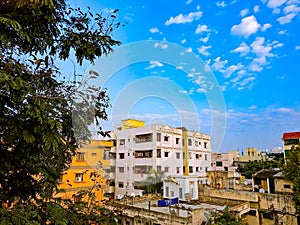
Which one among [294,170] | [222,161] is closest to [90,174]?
[294,170]

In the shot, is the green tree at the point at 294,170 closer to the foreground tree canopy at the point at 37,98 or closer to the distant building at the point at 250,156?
the foreground tree canopy at the point at 37,98

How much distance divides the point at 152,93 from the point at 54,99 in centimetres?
253

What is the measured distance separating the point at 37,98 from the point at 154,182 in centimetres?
1168

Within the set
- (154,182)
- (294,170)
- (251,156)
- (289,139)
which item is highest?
(289,139)

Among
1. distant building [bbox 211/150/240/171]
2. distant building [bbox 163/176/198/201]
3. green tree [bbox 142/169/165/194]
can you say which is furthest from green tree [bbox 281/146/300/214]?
distant building [bbox 211/150/240/171]

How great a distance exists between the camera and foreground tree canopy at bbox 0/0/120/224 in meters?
1.52

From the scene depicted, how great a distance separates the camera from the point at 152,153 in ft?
47.8

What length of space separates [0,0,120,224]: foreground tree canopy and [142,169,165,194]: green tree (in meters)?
10.4

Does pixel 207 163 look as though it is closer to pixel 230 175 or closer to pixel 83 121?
pixel 230 175

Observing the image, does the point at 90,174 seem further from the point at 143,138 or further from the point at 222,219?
the point at 143,138

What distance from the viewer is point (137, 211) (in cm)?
701

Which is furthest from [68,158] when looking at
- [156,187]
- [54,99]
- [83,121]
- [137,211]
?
[156,187]

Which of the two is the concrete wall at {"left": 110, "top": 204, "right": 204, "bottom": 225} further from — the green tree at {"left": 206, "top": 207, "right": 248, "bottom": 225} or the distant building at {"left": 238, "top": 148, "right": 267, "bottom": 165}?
the distant building at {"left": 238, "top": 148, "right": 267, "bottom": 165}

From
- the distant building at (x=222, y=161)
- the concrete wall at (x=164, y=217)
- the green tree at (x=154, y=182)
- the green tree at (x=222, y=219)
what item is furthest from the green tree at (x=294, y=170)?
the distant building at (x=222, y=161)
